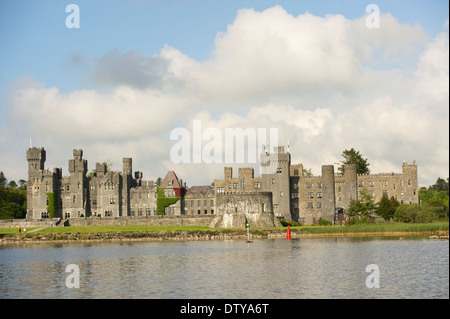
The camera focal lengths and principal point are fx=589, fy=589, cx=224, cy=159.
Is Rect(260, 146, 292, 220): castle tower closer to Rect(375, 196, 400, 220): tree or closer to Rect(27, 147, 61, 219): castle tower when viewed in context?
Rect(375, 196, 400, 220): tree

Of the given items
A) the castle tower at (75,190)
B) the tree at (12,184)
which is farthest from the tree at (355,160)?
the tree at (12,184)

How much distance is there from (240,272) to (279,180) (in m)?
53.3

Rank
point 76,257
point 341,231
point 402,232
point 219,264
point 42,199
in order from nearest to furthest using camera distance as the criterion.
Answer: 1. point 219,264
2. point 76,257
3. point 402,232
4. point 341,231
5. point 42,199

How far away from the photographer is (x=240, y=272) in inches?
1454

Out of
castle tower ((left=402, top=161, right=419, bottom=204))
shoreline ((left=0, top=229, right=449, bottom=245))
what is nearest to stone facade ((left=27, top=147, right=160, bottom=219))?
shoreline ((left=0, top=229, right=449, bottom=245))

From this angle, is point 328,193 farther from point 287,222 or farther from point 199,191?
point 199,191

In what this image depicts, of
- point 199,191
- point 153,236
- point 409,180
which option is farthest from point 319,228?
point 199,191

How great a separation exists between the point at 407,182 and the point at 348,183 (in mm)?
8647

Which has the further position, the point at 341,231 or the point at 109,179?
the point at 109,179
